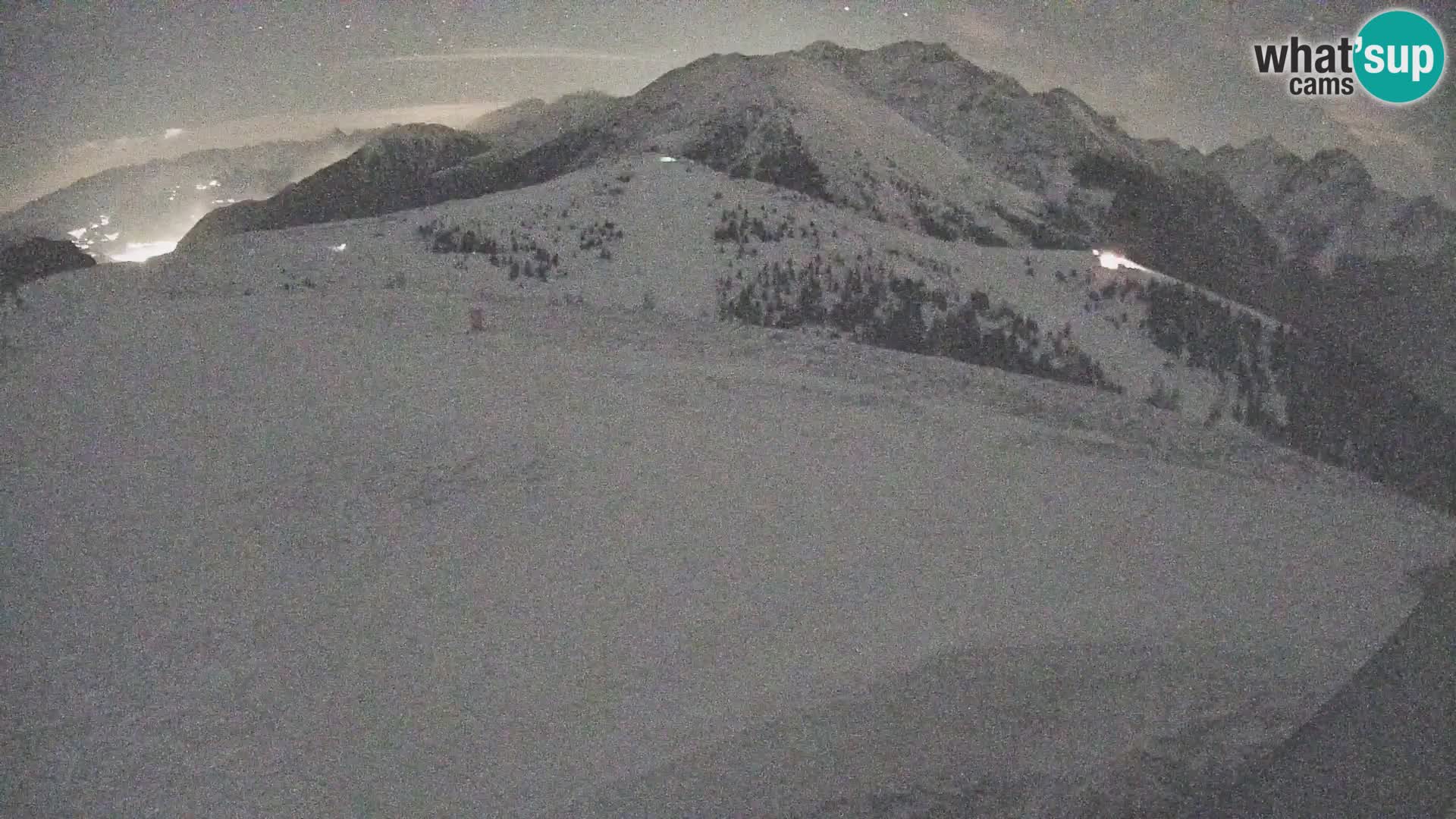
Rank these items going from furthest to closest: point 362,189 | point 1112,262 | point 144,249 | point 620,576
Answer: point 362,189, point 1112,262, point 144,249, point 620,576

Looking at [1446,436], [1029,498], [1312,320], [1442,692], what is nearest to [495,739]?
[1029,498]

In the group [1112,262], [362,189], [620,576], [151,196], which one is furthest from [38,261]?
[1112,262]

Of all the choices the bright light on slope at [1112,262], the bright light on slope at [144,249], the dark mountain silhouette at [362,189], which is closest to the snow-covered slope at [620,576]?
the bright light on slope at [144,249]

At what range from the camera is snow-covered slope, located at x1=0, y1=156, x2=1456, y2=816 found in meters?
3.49

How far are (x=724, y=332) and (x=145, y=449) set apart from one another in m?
5.54

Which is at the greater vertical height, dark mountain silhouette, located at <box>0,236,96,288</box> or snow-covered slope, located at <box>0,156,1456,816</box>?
dark mountain silhouette, located at <box>0,236,96,288</box>

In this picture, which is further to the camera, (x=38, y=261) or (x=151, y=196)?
(x=38, y=261)

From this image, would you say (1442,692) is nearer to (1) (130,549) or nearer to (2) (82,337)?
(1) (130,549)

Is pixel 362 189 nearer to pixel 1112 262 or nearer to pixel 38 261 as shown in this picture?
pixel 38 261

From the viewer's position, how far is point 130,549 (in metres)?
4.84

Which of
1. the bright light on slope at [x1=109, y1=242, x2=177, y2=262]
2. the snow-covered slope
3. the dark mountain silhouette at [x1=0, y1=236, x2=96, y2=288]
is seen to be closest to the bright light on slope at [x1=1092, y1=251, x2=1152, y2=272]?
the snow-covered slope

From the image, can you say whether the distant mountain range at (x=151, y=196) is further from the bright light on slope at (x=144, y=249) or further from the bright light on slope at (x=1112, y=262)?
the bright light on slope at (x=1112, y=262)

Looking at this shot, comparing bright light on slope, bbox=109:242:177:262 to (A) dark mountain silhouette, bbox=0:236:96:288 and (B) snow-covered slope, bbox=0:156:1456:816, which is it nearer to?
(B) snow-covered slope, bbox=0:156:1456:816

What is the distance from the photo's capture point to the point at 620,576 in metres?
4.59
